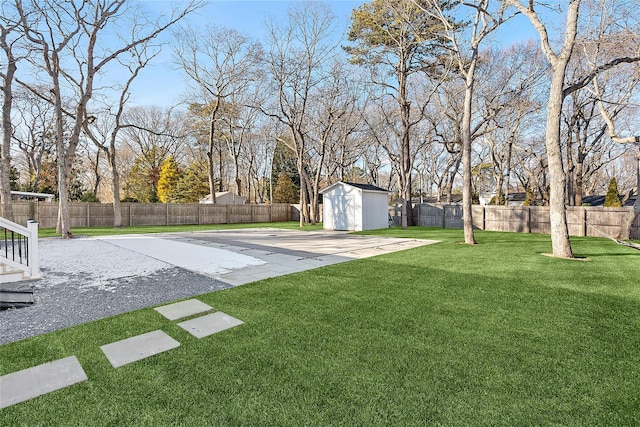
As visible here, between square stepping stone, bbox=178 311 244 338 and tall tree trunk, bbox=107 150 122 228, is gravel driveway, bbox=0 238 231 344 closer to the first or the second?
square stepping stone, bbox=178 311 244 338

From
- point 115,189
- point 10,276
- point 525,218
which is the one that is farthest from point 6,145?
point 525,218

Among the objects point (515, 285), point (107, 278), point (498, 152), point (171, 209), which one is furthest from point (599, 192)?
point (107, 278)

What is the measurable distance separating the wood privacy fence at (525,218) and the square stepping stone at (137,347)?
961 cm

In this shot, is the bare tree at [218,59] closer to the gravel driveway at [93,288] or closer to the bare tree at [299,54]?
the bare tree at [299,54]

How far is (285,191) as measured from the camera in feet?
86.7

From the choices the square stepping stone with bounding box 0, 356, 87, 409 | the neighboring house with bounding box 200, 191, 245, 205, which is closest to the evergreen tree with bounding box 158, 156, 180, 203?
the neighboring house with bounding box 200, 191, 245, 205

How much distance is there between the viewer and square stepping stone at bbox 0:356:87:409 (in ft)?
5.85

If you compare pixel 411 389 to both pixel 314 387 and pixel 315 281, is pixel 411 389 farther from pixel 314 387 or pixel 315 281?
pixel 315 281

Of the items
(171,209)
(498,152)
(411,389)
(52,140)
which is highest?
(52,140)

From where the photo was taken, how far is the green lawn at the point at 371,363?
64.6 inches

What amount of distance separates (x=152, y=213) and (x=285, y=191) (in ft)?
37.8

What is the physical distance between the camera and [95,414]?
1.64 meters

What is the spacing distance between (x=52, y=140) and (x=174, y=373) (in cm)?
2519

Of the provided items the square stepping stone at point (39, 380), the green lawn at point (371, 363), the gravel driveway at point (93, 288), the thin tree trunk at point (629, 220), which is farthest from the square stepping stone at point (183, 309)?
the thin tree trunk at point (629, 220)
